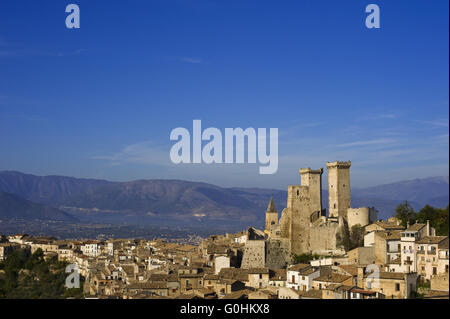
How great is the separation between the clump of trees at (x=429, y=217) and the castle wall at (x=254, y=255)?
434 inches

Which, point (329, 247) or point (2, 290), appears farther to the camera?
point (2, 290)

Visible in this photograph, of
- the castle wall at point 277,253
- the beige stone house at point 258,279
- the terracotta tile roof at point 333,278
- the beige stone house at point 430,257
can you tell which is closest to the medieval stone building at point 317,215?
the castle wall at point 277,253

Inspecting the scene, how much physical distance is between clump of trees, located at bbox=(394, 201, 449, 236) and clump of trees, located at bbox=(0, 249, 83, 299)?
1095 inches

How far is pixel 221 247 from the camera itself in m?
57.3

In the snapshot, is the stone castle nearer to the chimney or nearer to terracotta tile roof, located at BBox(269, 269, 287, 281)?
terracotta tile roof, located at BBox(269, 269, 287, 281)

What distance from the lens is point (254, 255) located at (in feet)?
164

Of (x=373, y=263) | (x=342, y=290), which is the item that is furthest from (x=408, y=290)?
(x=373, y=263)

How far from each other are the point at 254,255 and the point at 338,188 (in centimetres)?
932

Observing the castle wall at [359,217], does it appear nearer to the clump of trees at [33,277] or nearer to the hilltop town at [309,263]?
the hilltop town at [309,263]

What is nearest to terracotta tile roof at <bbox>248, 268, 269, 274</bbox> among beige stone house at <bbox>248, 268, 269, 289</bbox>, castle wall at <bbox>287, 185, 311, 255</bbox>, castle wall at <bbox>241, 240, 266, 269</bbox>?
beige stone house at <bbox>248, 268, 269, 289</bbox>

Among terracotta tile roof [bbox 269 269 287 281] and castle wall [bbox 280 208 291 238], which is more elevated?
castle wall [bbox 280 208 291 238]

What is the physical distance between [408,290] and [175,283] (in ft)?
57.6

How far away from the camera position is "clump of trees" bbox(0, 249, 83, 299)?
2324 inches
